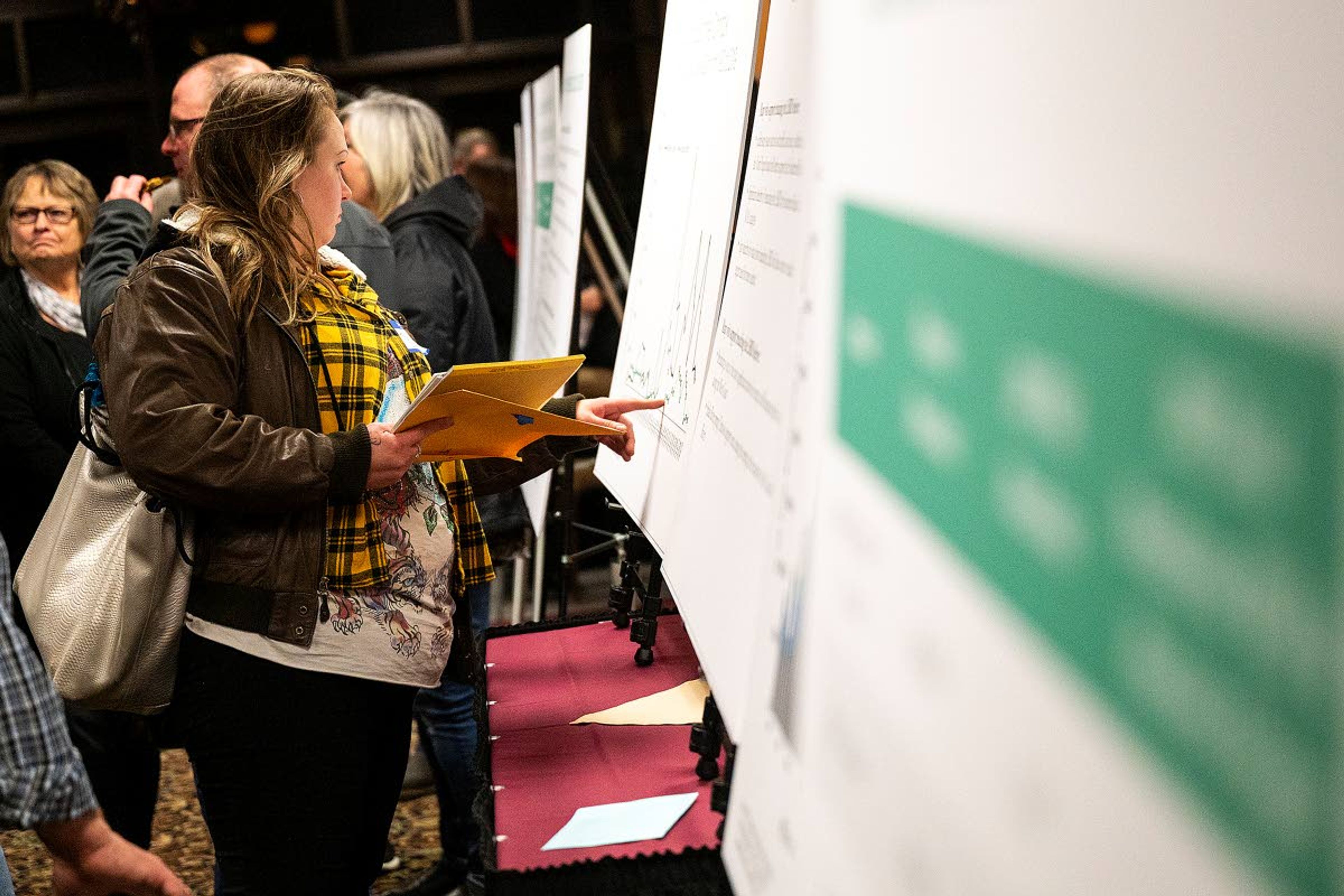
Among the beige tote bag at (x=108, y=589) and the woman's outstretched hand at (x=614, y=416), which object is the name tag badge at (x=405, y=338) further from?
the beige tote bag at (x=108, y=589)

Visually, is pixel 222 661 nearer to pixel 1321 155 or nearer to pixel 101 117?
pixel 1321 155

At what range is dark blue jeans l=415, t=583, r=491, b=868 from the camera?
258cm

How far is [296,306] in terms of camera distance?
1.64m

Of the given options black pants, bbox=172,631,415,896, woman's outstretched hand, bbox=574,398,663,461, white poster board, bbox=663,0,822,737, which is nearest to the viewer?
white poster board, bbox=663,0,822,737

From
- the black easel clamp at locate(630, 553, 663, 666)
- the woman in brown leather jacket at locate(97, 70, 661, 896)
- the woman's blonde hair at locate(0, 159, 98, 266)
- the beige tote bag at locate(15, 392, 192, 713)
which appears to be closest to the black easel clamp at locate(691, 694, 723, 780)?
the black easel clamp at locate(630, 553, 663, 666)

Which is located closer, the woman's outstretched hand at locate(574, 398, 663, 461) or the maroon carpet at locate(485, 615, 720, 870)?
the maroon carpet at locate(485, 615, 720, 870)

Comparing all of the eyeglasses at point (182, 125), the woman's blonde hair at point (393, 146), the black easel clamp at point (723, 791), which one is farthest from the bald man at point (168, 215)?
the black easel clamp at point (723, 791)

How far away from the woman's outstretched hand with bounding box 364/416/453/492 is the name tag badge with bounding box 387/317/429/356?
8.3 inches

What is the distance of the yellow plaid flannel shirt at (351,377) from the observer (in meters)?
1.67

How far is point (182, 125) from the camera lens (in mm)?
2193

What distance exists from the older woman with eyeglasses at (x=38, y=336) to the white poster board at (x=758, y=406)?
217 cm

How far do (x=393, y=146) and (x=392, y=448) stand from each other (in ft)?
4.81

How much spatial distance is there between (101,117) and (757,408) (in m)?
5.49

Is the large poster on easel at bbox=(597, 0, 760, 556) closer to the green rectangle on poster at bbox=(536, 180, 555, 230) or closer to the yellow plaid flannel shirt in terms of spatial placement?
the yellow plaid flannel shirt
